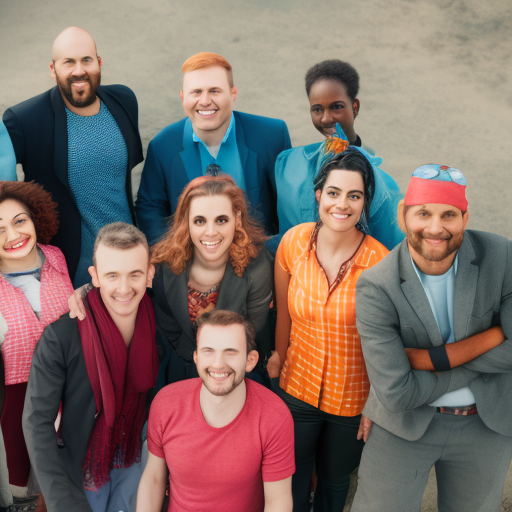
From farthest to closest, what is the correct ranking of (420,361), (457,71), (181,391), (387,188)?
(457,71) < (387,188) < (181,391) < (420,361)

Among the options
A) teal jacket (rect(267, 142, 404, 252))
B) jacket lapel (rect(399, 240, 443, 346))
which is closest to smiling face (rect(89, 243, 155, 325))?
teal jacket (rect(267, 142, 404, 252))

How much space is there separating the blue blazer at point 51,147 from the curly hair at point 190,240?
62 centimetres

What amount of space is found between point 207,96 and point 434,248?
1438 mm

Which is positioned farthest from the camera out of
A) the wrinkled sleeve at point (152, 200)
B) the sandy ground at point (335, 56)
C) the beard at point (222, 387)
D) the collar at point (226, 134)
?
the sandy ground at point (335, 56)

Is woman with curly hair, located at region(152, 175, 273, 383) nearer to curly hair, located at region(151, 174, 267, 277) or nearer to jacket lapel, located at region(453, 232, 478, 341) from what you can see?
curly hair, located at region(151, 174, 267, 277)

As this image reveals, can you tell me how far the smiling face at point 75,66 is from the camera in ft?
10.4

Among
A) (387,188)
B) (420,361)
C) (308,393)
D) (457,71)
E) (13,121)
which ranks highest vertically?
(457,71)

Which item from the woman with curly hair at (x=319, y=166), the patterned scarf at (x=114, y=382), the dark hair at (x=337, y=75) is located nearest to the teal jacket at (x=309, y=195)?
the woman with curly hair at (x=319, y=166)

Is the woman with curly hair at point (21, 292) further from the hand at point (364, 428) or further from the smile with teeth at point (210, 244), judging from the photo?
the hand at point (364, 428)

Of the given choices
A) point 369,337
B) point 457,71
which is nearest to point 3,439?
point 369,337

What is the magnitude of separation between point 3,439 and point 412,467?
172cm

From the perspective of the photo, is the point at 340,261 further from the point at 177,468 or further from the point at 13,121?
the point at 13,121

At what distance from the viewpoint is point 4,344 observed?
2.65m

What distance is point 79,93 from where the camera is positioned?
10.5 feet
